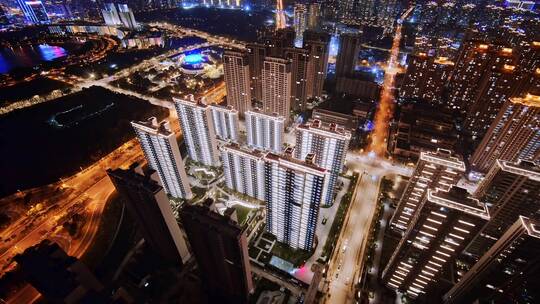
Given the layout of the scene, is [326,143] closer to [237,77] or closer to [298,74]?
[237,77]

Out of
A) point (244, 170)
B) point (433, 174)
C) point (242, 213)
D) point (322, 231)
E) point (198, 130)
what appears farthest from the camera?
point (198, 130)

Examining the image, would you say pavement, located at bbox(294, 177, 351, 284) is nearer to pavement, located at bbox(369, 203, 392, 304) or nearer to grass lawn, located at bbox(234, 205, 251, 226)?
pavement, located at bbox(369, 203, 392, 304)

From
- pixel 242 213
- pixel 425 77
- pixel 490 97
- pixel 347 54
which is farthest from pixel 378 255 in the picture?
pixel 347 54

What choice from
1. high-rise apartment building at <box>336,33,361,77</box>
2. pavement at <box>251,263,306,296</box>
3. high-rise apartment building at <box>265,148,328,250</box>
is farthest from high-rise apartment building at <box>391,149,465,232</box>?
high-rise apartment building at <box>336,33,361,77</box>

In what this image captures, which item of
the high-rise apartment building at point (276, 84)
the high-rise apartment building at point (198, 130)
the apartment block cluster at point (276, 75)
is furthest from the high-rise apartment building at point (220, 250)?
the apartment block cluster at point (276, 75)

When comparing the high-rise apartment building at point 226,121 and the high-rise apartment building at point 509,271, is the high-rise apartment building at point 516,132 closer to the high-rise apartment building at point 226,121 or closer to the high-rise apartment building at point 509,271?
the high-rise apartment building at point 509,271

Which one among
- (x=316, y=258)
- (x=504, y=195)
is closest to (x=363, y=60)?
(x=504, y=195)
